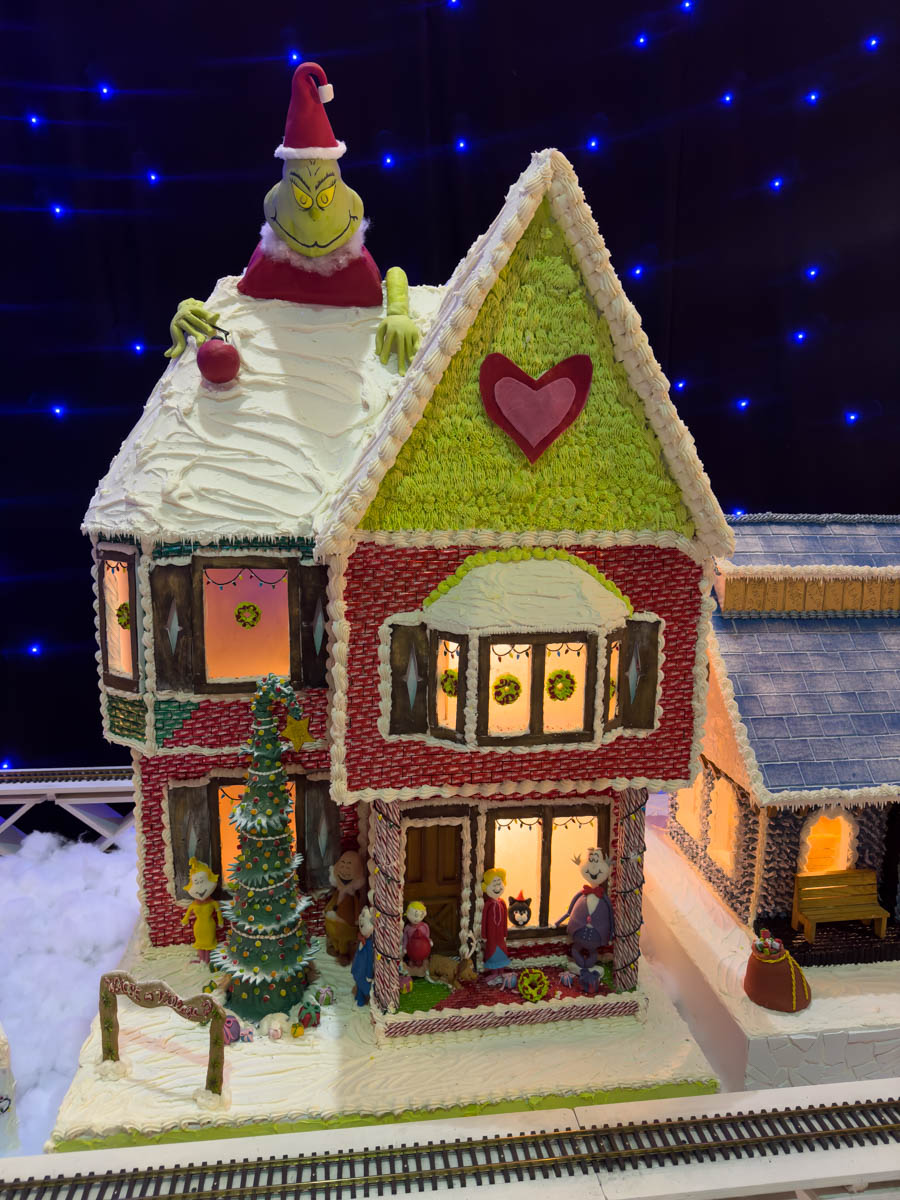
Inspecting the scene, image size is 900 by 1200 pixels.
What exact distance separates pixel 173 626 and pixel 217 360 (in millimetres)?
1955

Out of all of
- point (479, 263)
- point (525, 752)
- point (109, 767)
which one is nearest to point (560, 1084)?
point (525, 752)

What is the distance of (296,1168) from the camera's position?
4.98 m

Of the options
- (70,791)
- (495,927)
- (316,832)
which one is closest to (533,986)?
(495,927)

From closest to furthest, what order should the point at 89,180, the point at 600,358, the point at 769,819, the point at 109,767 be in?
the point at 600,358
the point at 769,819
the point at 89,180
the point at 109,767

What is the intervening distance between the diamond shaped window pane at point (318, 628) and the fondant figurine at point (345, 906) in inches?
62.9

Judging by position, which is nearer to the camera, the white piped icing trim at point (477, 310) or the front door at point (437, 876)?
the white piped icing trim at point (477, 310)

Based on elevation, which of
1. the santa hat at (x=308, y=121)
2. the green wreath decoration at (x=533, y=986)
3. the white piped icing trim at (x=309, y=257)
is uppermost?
the santa hat at (x=308, y=121)

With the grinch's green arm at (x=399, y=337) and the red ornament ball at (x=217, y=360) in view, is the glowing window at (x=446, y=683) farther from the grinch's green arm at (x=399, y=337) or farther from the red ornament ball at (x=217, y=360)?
the red ornament ball at (x=217, y=360)

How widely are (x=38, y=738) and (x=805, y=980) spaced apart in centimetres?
748

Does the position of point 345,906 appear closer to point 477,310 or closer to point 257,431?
point 257,431

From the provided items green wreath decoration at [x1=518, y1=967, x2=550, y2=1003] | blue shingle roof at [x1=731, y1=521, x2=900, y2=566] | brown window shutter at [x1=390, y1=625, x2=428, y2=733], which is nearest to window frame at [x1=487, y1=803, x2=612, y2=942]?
green wreath decoration at [x1=518, y1=967, x2=550, y2=1003]

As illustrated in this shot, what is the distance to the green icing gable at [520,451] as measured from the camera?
527 centimetres

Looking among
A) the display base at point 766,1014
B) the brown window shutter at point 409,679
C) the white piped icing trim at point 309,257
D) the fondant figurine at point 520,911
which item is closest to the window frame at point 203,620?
the brown window shutter at point 409,679

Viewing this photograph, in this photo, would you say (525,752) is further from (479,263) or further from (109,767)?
(109,767)
